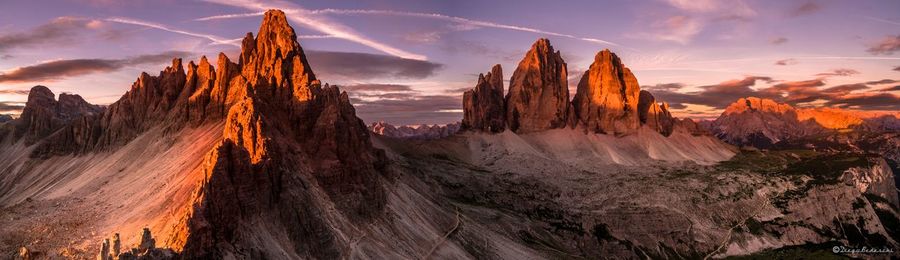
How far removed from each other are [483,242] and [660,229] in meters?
67.4

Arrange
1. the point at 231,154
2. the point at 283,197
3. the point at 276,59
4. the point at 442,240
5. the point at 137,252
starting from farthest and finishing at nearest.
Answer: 1. the point at 276,59
2. the point at 442,240
3. the point at 283,197
4. the point at 231,154
5. the point at 137,252

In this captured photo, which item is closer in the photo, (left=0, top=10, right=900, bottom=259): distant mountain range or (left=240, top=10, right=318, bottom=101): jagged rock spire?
(left=0, top=10, right=900, bottom=259): distant mountain range

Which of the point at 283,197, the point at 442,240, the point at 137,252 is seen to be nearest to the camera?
the point at 137,252

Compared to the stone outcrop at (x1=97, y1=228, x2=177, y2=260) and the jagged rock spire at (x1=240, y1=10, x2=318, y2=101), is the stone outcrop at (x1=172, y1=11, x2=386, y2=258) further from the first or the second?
the stone outcrop at (x1=97, y1=228, x2=177, y2=260)

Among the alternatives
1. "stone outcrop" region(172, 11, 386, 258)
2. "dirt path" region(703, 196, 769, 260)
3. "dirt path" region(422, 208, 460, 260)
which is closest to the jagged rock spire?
"stone outcrop" region(172, 11, 386, 258)

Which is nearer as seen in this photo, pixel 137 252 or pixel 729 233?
pixel 137 252

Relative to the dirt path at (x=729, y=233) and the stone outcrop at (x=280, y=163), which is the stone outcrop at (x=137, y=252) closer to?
the stone outcrop at (x=280, y=163)

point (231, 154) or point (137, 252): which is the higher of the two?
point (231, 154)

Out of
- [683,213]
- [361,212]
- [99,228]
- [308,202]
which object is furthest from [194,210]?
[683,213]

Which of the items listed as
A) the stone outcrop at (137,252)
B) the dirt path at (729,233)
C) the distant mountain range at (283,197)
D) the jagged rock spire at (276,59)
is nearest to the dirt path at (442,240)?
the distant mountain range at (283,197)

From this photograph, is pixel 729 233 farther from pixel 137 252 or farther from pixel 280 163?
pixel 137 252

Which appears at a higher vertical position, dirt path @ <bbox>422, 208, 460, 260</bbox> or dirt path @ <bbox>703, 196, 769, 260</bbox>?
dirt path @ <bbox>422, 208, 460, 260</bbox>

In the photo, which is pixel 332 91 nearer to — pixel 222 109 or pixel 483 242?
pixel 222 109

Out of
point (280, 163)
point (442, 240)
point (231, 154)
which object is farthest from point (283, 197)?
point (442, 240)
